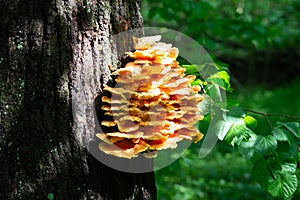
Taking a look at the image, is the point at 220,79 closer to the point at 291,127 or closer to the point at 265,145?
the point at 265,145

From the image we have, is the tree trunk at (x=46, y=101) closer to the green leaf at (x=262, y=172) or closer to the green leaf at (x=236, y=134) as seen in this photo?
the green leaf at (x=236, y=134)

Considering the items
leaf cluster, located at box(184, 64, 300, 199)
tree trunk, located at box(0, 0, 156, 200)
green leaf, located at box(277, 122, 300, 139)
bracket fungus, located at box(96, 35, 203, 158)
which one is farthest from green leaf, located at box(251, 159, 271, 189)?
tree trunk, located at box(0, 0, 156, 200)

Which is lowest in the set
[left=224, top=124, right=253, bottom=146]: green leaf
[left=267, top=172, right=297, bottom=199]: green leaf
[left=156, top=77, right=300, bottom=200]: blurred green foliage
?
[left=156, top=77, right=300, bottom=200]: blurred green foliage

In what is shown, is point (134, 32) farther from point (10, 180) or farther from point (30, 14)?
point (10, 180)

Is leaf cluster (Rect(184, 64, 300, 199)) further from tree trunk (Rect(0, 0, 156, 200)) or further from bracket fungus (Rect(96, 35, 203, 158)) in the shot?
tree trunk (Rect(0, 0, 156, 200))

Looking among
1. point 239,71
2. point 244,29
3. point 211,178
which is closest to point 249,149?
point 244,29
